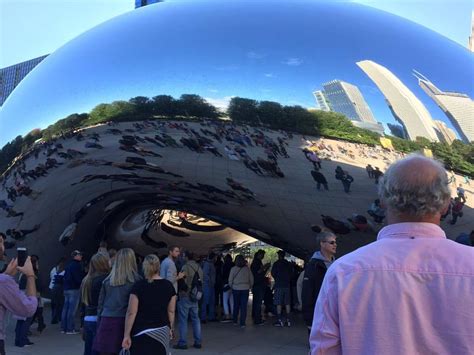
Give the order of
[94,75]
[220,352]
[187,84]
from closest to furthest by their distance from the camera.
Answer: [187,84], [94,75], [220,352]

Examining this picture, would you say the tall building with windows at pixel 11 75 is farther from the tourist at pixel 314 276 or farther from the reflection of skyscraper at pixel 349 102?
the tourist at pixel 314 276

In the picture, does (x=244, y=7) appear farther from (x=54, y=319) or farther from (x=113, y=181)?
(x=54, y=319)

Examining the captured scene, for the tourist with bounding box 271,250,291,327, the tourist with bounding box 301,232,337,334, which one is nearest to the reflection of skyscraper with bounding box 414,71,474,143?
the tourist with bounding box 301,232,337,334

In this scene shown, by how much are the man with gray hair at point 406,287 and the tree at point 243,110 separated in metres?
3.23

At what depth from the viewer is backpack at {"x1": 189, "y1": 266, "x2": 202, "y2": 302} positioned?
593cm

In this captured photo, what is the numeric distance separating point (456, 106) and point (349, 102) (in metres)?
0.87

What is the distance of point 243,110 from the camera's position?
4500 millimetres

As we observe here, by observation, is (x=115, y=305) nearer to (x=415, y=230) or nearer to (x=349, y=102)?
(x=349, y=102)

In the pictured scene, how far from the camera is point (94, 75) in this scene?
5.00 meters

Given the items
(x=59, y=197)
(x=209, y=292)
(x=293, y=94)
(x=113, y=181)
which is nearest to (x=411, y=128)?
(x=293, y=94)

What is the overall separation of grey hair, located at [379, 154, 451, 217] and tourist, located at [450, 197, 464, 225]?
3.09 m

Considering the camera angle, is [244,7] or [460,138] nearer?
[460,138]

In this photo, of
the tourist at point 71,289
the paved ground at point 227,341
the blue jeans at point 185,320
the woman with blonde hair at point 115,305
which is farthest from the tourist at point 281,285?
the woman with blonde hair at point 115,305

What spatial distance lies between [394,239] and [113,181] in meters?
4.95
